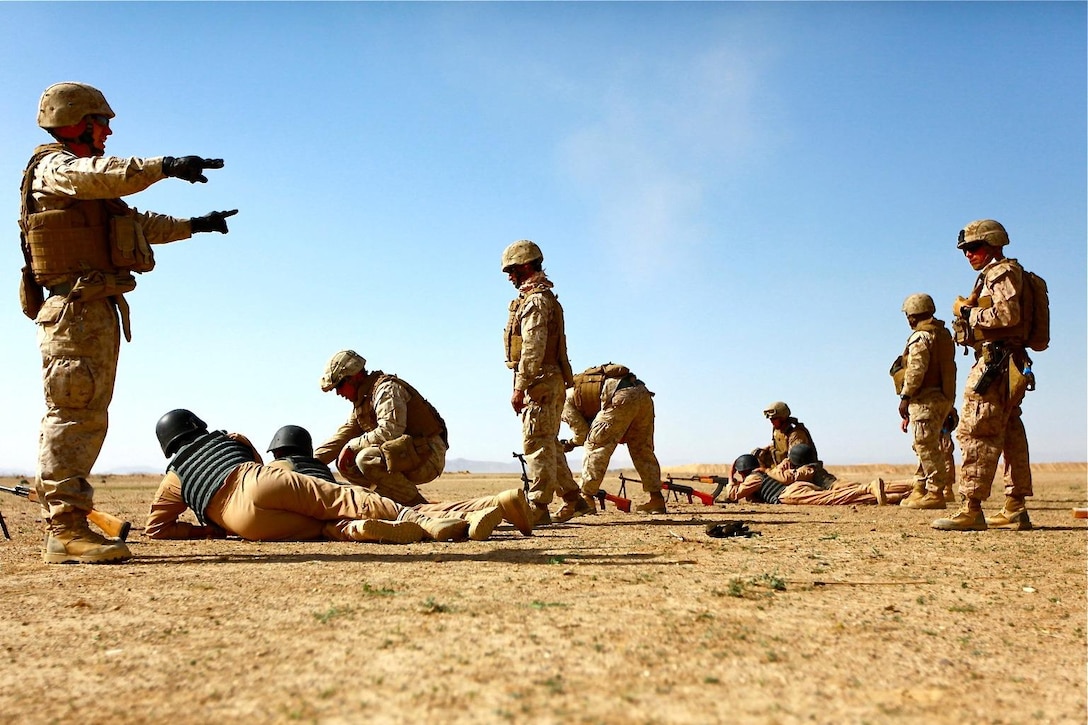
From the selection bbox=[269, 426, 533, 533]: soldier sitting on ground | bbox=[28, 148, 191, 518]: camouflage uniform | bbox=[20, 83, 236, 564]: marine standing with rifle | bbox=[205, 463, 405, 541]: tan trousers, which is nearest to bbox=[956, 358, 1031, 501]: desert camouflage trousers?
bbox=[269, 426, 533, 533]: soldier sitting on ground

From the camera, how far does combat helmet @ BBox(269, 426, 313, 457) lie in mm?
7391

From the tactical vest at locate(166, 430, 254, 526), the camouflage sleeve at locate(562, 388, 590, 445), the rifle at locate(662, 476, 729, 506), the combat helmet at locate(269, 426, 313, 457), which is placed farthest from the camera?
the rifle at locate(662, 476, 729, 506)

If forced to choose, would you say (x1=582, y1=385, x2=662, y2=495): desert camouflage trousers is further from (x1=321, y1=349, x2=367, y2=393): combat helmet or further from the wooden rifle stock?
(x1=321, y1=349, x2=367, y2=393): combat helmet

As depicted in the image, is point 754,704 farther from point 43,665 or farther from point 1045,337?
point 1045,337

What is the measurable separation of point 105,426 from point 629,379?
7.18 m

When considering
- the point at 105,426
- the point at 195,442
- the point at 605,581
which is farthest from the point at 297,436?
the point at 605,581

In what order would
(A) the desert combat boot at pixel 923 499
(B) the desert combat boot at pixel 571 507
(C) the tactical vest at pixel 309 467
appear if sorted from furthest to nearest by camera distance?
1. (A) the desert combat boot at pixel 923 499
2. (B) the desert combat boot at pixel 571 507
3. (C) the tactical vest at pixel 309 467

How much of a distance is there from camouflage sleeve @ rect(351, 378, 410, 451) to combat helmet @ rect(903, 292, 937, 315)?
8471 mm

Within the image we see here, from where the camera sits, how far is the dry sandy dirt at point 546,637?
2574 millimetres

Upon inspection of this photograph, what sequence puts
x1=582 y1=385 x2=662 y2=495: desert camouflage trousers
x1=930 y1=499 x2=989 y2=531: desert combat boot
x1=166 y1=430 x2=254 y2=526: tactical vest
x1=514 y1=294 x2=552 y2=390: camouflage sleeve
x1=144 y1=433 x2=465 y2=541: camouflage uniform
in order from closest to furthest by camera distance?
x1=144 y1=433 x2=465 y2=541: camouflage uniform, x1=166 y1=430 x2=254 y2=526: tactical vest, x1=930 y1=499 x2=989 y2=531: desert combat boot, x1=514 y1=294 x2=552 y2=390: camouflage sleeve, x1=582 y1=385 x2=662 y2=495: desert camouflage trousers

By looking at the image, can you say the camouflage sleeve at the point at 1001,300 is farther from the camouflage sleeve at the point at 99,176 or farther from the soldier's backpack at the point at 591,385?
the camouflage sleeve at the point at 99,176

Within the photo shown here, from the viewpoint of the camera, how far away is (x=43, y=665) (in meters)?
3.09

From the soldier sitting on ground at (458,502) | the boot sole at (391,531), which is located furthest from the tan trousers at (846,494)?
the boot sole at (391,531)

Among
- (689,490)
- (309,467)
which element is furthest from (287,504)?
(689,490)
